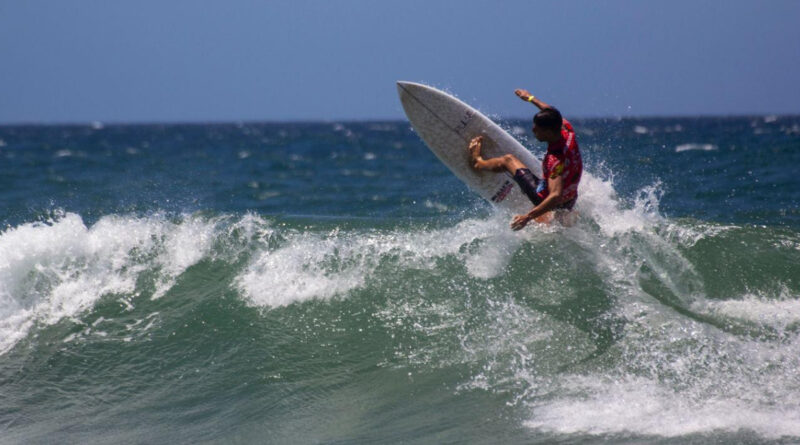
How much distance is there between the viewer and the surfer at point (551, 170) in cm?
587

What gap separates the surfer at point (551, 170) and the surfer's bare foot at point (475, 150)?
438 millimetres

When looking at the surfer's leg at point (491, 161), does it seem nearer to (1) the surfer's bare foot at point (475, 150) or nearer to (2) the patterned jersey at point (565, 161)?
(1) the surfer's bare foot at point (475, 150)

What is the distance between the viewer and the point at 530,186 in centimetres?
634

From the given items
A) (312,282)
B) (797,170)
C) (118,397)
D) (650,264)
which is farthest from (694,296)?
(797,170)

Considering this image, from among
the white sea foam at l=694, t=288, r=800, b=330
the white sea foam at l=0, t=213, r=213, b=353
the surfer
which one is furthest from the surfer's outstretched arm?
the white sea foam at l=0, t=213, r=213, b=353

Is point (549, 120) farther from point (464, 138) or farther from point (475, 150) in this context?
point (464, 138)

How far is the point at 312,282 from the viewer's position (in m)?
6.98

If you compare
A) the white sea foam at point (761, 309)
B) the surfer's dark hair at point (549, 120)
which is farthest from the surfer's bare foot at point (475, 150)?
the white sea foam at point (761, 309)

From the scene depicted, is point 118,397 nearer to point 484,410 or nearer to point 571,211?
point 484,410

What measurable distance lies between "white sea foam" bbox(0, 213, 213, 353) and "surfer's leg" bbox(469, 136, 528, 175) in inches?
115

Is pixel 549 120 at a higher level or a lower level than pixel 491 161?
higher

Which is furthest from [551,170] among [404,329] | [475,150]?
[404,329]

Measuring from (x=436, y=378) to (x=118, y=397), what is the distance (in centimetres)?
237

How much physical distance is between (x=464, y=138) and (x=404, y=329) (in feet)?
6.33
